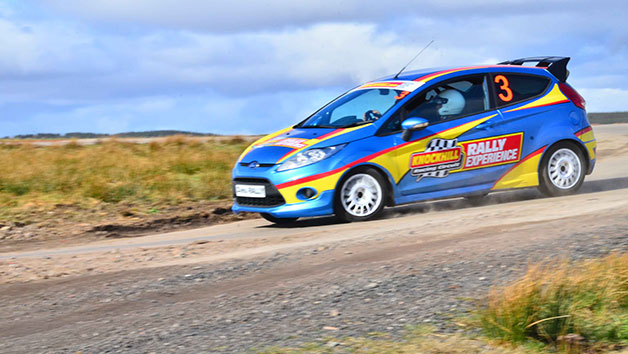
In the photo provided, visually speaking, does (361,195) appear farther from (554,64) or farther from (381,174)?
(554,64)

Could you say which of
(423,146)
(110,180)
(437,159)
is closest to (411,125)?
(423,146)

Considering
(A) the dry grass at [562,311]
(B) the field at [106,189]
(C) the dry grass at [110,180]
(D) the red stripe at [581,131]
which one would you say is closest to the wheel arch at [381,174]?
(D) the red stripe at [581,131]

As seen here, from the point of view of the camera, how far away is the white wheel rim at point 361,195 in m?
8.78

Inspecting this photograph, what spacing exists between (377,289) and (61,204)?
284 inches

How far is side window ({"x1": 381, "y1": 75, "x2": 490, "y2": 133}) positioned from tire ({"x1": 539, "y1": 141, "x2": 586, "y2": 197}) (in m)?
1.15

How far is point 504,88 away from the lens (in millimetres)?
9680

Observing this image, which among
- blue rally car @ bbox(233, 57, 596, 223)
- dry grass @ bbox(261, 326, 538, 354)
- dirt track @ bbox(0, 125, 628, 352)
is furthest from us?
blue rally car @ bbox(233, 57, 596, 223)

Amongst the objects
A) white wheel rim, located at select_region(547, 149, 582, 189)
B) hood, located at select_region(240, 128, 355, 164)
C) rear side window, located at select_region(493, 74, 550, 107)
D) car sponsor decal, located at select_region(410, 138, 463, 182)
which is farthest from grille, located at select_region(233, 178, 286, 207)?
white wheel rim, located at select_region(547, 149, 582, 189)

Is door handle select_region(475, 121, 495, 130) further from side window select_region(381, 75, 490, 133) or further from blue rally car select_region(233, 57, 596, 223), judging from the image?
side window select_region(381, 75, 490, 133)

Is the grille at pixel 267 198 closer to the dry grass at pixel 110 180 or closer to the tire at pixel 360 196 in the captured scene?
the tire at pixel 360 196

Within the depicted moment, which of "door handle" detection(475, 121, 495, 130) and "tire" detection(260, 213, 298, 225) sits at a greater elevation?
"door handle" detection(475, 121, 495, 130)

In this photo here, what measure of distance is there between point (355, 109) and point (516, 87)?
6.98ft

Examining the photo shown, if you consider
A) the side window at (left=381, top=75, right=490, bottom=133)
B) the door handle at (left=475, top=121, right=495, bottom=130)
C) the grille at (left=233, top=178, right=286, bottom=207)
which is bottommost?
the grille at (left=233, top=178, right=286, bottom=207)

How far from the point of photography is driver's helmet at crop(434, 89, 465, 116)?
9.30 metres
